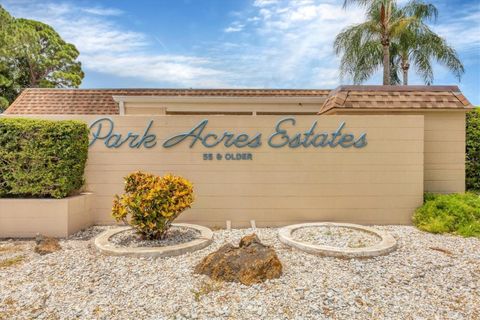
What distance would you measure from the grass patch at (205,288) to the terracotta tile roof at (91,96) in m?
10.0

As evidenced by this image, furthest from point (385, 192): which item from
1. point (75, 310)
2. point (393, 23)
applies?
point (393, 23)

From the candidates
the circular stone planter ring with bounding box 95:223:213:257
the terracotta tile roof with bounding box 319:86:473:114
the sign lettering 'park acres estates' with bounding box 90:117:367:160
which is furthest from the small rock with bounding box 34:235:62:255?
the terracotta tile roof with bounding box 319:86:473:114

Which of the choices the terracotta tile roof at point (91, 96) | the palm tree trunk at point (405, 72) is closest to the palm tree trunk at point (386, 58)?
the palm tree trunk at point (405, 72)

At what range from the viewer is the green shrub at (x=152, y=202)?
5500 mm

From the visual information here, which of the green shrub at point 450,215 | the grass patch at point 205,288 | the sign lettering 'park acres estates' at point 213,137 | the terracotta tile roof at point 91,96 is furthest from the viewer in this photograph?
the terracotta tile roof at point 91,96

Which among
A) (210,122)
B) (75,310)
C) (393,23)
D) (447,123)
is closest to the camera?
(75,310)

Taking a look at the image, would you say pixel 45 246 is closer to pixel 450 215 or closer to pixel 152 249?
pixel 152 249

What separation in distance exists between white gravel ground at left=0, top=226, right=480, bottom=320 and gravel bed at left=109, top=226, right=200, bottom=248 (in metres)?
0.48

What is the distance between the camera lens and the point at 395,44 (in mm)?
21906

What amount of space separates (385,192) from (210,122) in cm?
395

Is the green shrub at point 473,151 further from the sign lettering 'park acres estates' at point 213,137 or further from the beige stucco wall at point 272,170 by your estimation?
the sign lettering 'park acres estates' at point 213,137

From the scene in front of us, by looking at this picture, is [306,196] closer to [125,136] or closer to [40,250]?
[125,136]

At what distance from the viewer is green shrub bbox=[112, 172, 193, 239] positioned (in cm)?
550

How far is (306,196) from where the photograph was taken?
7.32m
